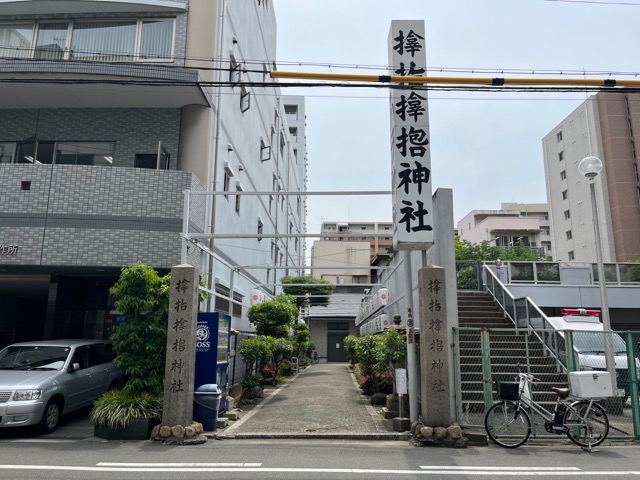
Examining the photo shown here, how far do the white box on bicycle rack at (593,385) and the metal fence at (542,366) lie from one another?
0.60 m

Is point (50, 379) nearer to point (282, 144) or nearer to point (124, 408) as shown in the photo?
point (124, 408)

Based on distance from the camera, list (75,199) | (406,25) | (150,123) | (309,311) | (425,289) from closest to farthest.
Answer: (425,289), (406,25), (75,199), (150,123), (309,311)

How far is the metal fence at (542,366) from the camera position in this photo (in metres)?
9.09

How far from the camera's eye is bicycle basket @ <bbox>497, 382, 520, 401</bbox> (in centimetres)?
836

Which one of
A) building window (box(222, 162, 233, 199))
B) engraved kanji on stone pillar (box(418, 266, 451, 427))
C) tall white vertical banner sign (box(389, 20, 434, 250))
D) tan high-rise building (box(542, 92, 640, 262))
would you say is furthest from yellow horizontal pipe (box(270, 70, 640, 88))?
tan high-rise building (box(542, 92, 640, 262))

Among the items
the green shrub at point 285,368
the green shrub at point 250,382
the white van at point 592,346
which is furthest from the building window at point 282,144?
the white van at point 592,346

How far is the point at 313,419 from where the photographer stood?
10844mm

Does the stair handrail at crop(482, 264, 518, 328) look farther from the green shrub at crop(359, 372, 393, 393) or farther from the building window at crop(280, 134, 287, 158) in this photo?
the building window at crop(280, 134, 287, 158)

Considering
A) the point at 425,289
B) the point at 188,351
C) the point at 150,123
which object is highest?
the point at 150,123

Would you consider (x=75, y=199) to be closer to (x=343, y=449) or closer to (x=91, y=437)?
(x=91, y=437)

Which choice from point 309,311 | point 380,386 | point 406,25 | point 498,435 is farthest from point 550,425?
point 309,311

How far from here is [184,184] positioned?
12.4 m

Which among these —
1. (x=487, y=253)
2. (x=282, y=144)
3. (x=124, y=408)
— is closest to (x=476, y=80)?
(x=124, y=408)

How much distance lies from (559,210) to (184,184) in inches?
1885
